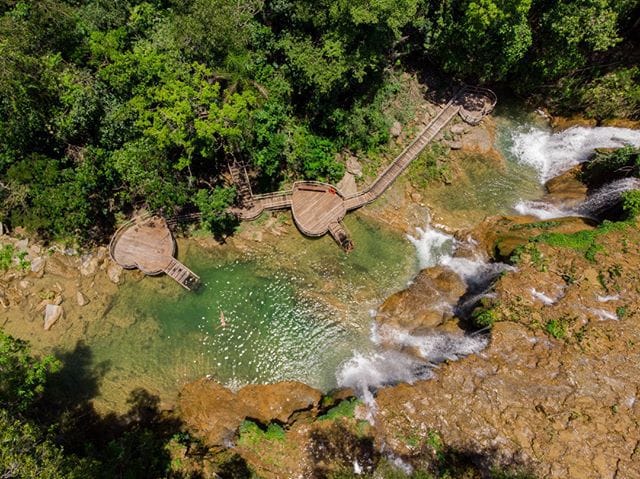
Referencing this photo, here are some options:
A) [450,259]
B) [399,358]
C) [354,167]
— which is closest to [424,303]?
[399,358]

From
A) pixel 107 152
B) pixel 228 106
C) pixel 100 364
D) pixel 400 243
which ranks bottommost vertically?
pixel 100 364

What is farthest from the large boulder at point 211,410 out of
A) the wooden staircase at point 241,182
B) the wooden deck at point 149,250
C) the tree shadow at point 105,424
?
the wooden staircase at point 241,182

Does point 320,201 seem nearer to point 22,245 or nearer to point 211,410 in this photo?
point 211,410

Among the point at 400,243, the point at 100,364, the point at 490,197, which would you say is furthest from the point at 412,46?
the point at 100,364

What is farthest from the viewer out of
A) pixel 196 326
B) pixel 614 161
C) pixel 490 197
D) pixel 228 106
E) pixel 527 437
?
pixel 490 197

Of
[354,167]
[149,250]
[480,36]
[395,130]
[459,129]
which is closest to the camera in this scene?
[149,250]

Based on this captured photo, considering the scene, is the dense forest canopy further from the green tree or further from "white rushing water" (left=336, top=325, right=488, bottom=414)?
"white rushing water" (left=336, top=325, right=488, bottom=414)

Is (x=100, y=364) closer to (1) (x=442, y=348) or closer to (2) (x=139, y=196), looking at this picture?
(2) (x=139, y=196)
